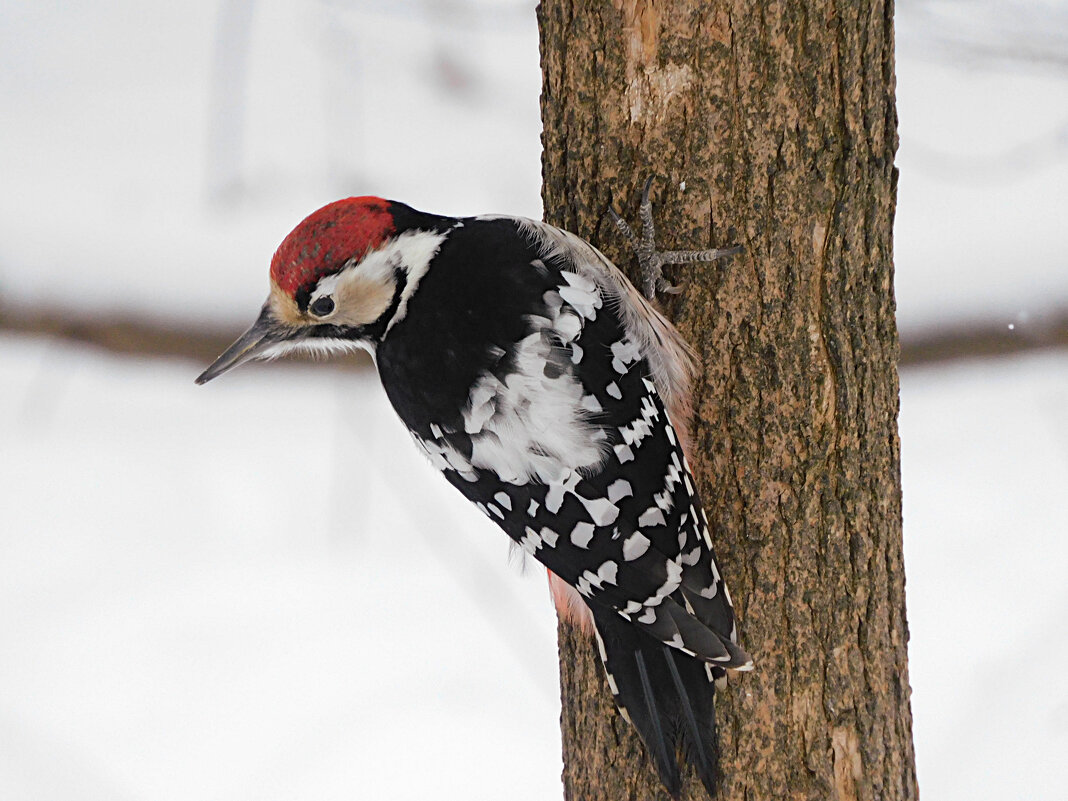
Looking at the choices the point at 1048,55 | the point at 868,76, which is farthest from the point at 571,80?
the point at 1048,55

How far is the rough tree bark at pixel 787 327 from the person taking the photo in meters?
1.19

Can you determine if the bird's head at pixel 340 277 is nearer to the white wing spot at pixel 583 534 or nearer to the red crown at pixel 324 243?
the red crown at pixel 324 243

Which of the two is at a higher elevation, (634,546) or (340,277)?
(340,277)

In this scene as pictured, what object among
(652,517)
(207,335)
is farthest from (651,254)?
(207,335)

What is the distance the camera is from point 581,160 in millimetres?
1287

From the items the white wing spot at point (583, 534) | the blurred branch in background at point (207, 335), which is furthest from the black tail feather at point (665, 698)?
the blurred branch in background at point (207, 335)

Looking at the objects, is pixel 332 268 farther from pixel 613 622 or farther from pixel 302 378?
pixel 302 378

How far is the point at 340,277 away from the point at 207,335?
1.24 metres

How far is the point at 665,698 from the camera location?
1.21 metres

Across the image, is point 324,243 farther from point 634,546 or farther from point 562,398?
point 634,546

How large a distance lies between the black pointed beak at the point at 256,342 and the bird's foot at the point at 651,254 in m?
0.47

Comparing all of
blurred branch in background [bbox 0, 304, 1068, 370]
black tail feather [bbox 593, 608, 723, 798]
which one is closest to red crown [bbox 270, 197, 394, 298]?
black tail feather [bbox 593, 608, 723, 798]

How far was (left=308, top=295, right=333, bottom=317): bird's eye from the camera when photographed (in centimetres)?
124

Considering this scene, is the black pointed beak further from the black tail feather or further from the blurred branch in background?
the blurred branch in background
